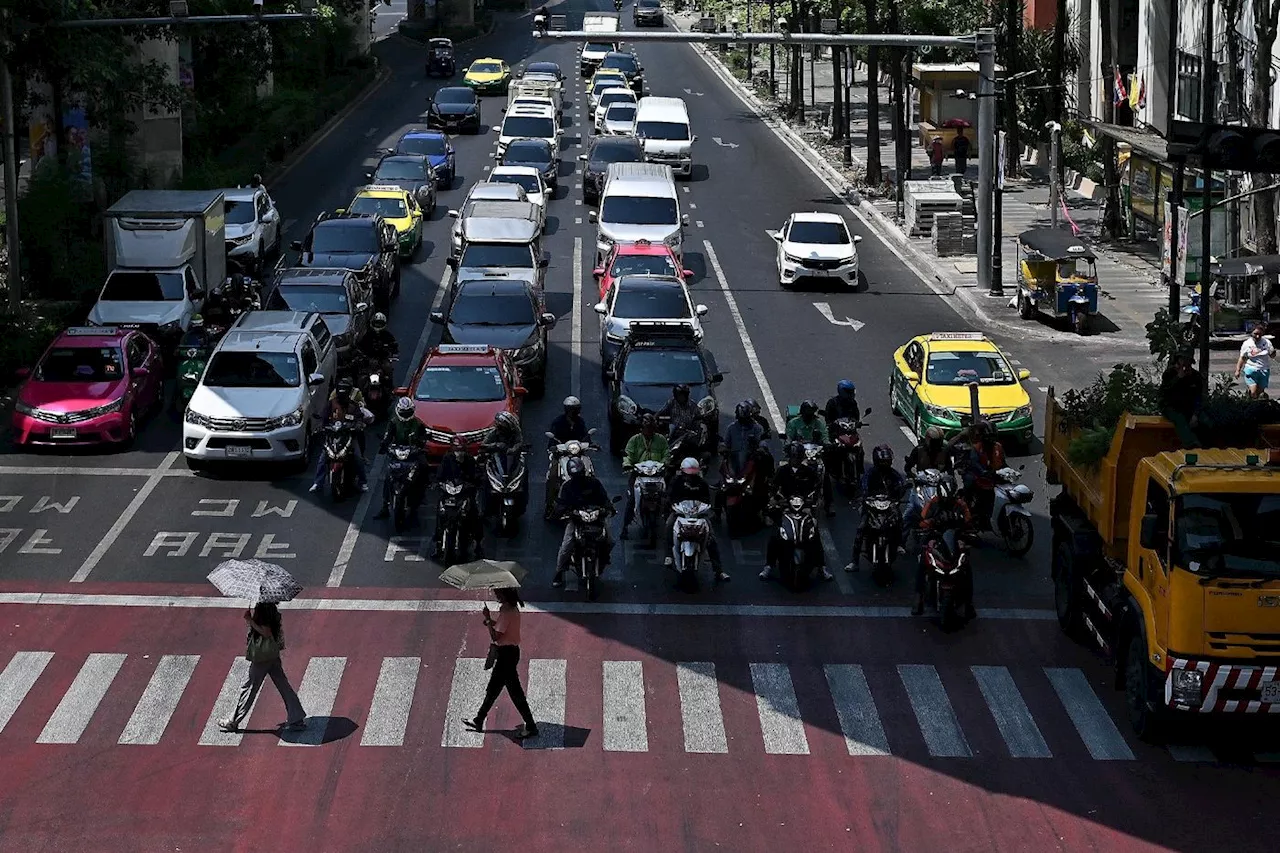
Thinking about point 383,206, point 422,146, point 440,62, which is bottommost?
point 383,206

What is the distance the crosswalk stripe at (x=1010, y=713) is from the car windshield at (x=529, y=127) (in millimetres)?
44246

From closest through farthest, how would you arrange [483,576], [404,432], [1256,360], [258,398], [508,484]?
[483,576] → [508,484] → [404,432] → [258,398] → [1256,360]

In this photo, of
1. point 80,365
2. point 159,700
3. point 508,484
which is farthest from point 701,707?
point 80,365

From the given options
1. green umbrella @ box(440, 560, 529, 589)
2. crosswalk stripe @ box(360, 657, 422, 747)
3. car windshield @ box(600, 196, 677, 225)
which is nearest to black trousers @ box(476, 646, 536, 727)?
green umbrella @ box(440, 560, 529, 589)

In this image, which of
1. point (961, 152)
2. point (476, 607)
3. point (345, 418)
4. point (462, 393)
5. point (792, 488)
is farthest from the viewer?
point (961, 152)

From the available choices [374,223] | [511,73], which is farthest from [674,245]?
[511,73]

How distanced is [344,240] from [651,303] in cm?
897

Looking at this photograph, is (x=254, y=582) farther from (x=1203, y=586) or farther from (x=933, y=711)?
(x=1203, y=586)

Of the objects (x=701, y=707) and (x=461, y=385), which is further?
(x=461, y=385)

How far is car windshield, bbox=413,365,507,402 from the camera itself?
27.6 metres

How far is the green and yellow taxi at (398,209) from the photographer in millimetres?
45438

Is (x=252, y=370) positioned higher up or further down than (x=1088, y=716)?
higher up

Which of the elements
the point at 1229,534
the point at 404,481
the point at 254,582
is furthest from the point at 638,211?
the point at 1229,534

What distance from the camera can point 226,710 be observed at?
18312 millimetres
